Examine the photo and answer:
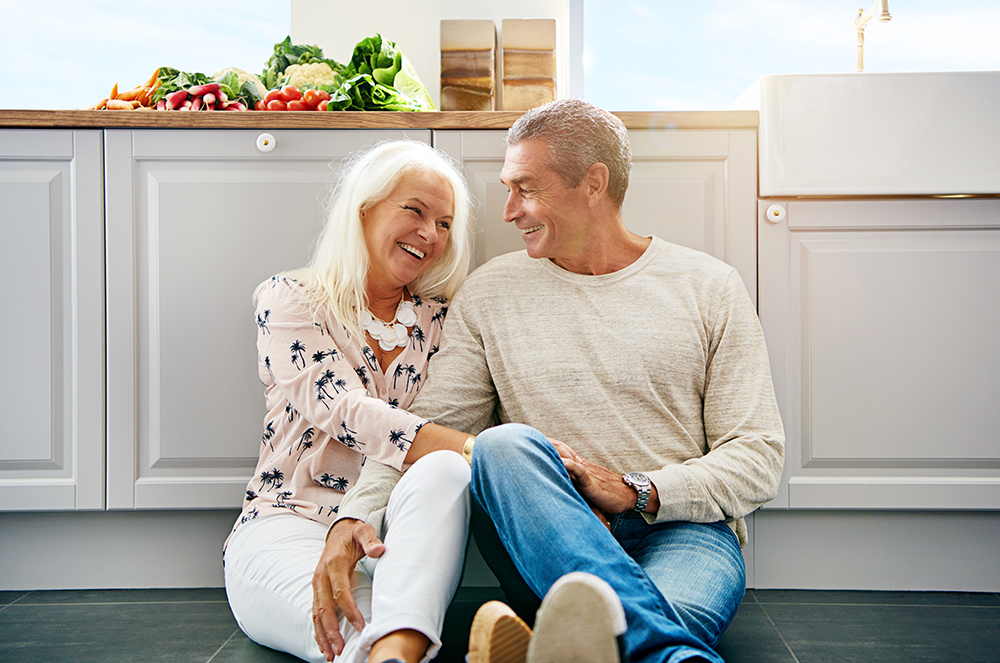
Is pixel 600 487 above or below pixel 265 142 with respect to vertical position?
below

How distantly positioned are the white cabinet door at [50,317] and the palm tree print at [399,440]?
2.64 ft

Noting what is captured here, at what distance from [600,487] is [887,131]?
1.03 meters

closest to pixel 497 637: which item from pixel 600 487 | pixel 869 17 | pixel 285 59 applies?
pixel 600 487

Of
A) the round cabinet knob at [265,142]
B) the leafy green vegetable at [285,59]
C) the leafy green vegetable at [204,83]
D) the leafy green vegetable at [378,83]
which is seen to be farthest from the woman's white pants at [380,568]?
the leafy green vegetable at [285,59]

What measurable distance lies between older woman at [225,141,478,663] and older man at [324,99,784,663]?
64 mm

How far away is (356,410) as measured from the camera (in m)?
1.15

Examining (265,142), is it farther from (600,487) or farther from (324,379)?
(600,487)

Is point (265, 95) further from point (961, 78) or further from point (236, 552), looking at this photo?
point (961, 78)

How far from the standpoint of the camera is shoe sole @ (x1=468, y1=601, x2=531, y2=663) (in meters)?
0.72

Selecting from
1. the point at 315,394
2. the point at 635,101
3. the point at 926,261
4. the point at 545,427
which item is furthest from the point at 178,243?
the point at 926,261

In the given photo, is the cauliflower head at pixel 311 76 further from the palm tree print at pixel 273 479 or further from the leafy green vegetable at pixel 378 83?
the palm tree print at pixel 273 479

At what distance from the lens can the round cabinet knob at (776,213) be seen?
1.50 m

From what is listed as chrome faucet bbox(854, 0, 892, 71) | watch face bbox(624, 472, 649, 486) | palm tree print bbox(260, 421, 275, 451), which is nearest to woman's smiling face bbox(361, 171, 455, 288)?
palm tree print bbox(260, 421, 275, 451)

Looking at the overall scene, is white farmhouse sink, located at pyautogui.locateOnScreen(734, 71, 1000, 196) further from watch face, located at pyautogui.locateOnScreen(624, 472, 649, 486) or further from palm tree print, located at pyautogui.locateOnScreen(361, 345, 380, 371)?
palm tree print, located at pyautogui.locateOnScreen(361, 345, 380, 371)
